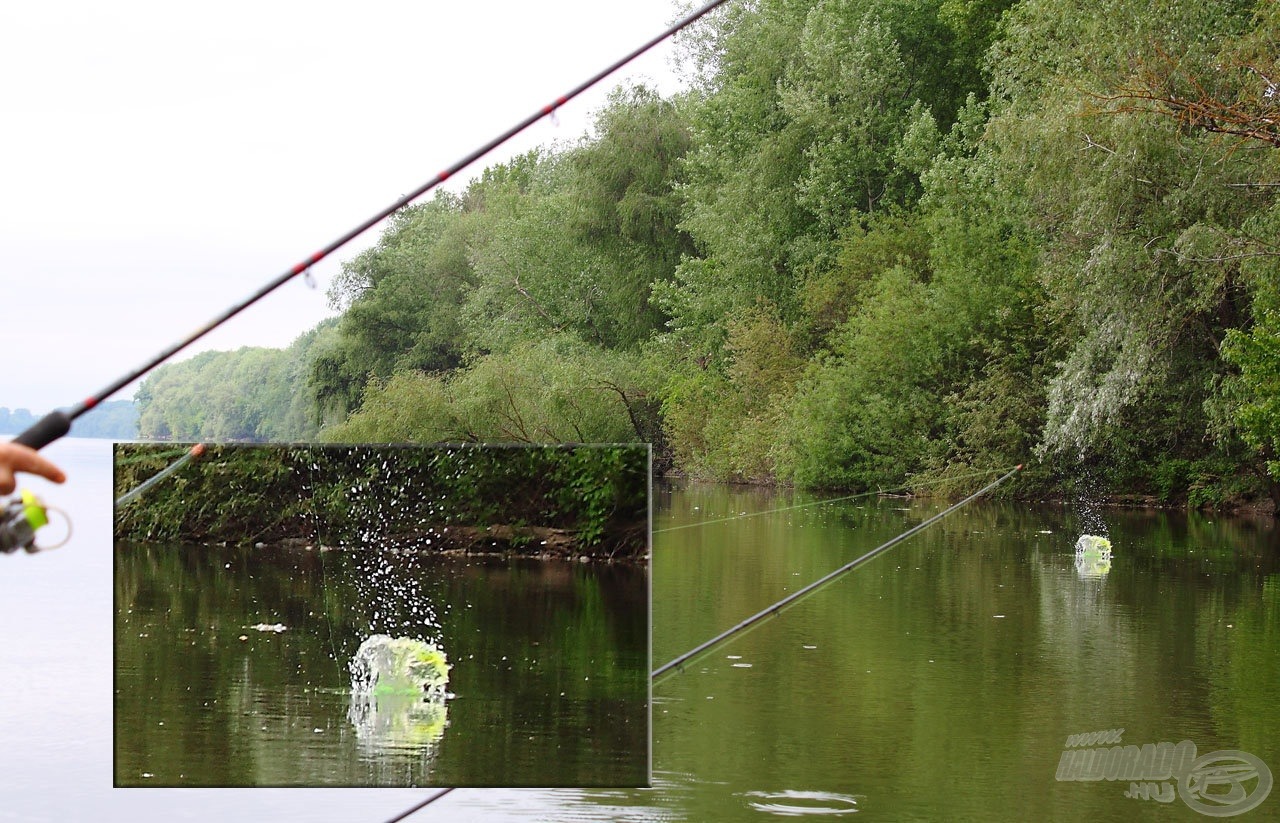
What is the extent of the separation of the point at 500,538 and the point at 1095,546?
12.4 metres

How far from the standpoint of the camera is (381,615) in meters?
4.68

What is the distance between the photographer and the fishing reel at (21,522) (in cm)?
284

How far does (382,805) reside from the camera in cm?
526

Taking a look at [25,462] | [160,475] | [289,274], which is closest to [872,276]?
[160,475]

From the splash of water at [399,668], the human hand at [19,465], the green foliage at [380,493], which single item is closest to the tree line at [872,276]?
Result: the green foliage at [380,493]

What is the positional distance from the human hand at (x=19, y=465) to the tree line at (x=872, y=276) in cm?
542

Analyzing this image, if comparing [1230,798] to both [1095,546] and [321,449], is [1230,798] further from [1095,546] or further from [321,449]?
[1095,546]

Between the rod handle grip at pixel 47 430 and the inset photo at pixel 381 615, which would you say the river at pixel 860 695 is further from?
the inset photo at pixel 381 615

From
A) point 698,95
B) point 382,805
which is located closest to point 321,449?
point 382,805
